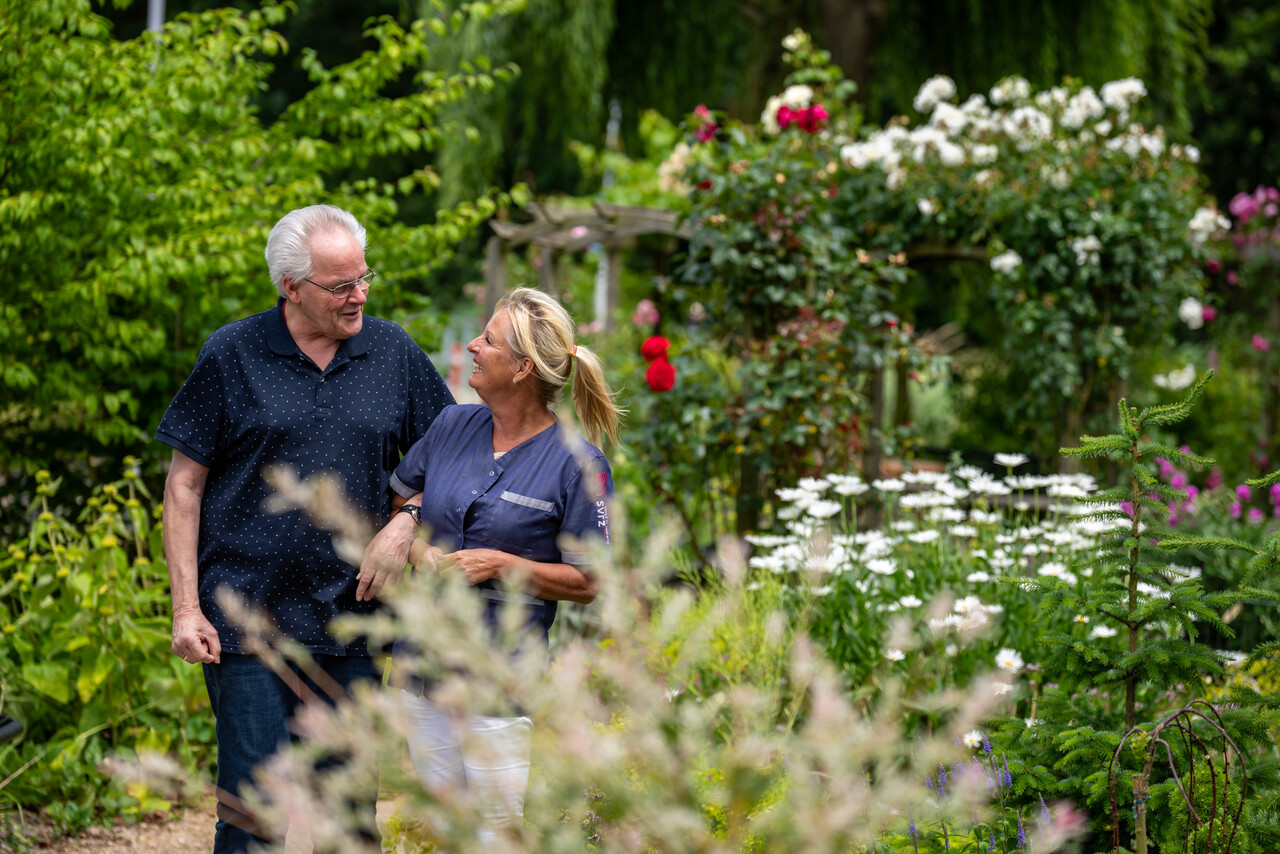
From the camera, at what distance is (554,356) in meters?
2.16

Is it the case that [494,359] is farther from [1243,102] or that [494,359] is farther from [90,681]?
[1243,102]

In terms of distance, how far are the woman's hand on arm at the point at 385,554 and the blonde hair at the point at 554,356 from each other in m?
0.37

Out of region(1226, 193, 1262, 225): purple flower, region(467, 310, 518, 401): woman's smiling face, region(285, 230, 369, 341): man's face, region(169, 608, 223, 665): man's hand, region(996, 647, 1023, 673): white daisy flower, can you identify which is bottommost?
region(996, 647, 1023, 673): white daisy flower

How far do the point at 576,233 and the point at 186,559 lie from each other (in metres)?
4.36

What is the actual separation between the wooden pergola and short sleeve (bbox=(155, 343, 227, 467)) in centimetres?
353

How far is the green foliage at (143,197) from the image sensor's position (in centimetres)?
348

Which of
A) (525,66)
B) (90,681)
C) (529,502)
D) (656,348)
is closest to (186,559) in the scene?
(529,502)

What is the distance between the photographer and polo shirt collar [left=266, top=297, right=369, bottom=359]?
7.37ft

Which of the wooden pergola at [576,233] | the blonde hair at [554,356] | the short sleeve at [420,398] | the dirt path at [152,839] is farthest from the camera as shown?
the wooden pergola at [576,233]

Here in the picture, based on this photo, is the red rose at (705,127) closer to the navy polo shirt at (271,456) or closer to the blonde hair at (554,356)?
the blonde hair at (554,356)

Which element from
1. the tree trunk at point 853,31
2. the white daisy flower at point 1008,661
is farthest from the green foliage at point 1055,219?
the tree trunk at point 853,31

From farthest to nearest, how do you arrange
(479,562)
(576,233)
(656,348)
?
(576,233), (656,348), (479,562)

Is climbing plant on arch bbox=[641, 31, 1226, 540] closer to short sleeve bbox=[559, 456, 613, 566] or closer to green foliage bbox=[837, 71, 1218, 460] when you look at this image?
green foliage bbox=[837, 71, 1218, 460]

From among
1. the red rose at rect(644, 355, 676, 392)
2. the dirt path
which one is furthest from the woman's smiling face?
the red rose at rect(644, 355, 676, 392)
